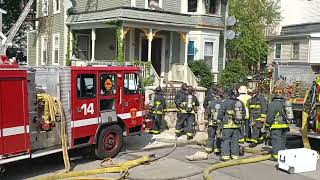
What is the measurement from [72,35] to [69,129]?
50.3 feet

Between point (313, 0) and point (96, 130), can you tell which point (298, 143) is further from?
point (313, 0)

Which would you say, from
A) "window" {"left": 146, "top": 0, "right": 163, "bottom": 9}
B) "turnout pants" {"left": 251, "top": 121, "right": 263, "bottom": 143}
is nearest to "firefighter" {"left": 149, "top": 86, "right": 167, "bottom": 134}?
"turnout pants" {"left": 251, "top": 121, "right": 263, "bottom": 143}

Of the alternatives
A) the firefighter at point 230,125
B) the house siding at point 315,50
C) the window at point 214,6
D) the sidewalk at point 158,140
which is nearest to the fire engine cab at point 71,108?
the sidewalk at point 158,140

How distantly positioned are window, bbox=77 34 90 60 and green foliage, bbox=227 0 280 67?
32.2ft

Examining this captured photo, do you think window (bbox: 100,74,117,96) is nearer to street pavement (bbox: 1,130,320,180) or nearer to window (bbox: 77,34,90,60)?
street pavement (bbox: 1,130,320,180)

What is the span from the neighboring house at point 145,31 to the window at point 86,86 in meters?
9.52

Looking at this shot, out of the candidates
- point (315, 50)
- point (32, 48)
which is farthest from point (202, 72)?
point (32, 48)

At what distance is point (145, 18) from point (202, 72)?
4.53m

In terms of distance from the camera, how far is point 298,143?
42.4 feet

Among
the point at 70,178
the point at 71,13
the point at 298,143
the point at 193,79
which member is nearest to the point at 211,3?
the point at 193,79

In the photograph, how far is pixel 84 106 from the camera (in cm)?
942

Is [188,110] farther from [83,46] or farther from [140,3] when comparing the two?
[83,46]

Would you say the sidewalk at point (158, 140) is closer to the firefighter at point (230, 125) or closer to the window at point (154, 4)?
the firefighter at point (230, 125)

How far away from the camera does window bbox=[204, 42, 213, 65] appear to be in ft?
77.9
